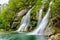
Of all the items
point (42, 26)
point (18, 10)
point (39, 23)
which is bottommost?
point (42, 26)

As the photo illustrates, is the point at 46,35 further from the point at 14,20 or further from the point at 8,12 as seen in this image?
the point at 8,12

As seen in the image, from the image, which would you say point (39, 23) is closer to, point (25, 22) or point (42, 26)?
point (42, 26)

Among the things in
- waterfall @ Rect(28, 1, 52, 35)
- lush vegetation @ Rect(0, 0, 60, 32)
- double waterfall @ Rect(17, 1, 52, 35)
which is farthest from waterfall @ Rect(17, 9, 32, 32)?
waterfall @ Rect(28, 1, 52, 35)

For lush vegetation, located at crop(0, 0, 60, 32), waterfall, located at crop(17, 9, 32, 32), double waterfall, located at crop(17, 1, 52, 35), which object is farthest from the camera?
waterfall, located at crop(17, 9, 32, 32)

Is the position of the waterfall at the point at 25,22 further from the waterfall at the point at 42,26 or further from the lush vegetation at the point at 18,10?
the waterfall at the point at 42,26

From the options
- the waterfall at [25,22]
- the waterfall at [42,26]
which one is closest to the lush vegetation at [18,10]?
the waterfall at [25,22]

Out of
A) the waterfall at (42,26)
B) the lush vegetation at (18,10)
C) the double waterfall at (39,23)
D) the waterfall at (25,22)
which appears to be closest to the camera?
the waterfall at (42,26)

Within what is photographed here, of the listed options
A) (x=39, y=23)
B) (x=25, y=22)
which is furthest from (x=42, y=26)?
(x=25, y=22)

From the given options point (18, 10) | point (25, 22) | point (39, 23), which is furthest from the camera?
point (18, 10)

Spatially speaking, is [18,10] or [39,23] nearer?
[39,23]

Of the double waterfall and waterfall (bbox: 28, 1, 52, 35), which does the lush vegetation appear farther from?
waterfall (bbox: 28, 1, 52, 35)

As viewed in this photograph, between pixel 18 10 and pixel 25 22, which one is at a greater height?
pixel 18 10

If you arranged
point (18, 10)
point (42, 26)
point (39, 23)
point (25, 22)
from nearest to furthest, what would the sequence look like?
point (42, 26)
point (39, 23)
point (25, 22)
point (18, 10)

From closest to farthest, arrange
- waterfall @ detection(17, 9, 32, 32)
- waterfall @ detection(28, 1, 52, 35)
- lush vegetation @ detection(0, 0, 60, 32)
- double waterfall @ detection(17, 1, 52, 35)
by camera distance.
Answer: waterfall @ detection(28, 1, 52, 35)
double waterfall @ detection(17, 1, 52, 35)
lush vegetation @ detection(0, 0, 60, 32)
waterfall @ detection(17, 9, 32, 32)
